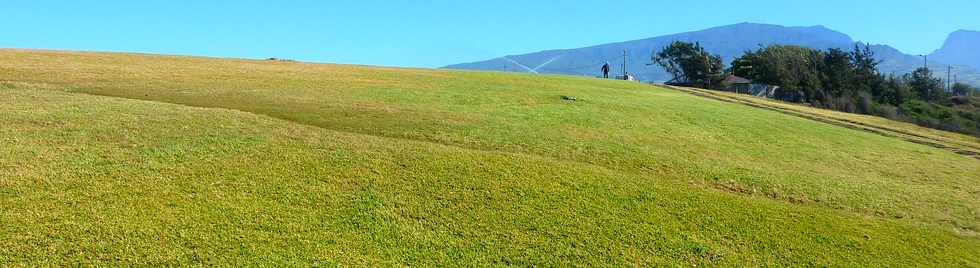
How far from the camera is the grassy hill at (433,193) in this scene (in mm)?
7723

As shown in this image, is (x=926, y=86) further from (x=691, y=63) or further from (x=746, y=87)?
(x=746, y=87)

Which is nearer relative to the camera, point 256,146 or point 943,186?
point 256,146

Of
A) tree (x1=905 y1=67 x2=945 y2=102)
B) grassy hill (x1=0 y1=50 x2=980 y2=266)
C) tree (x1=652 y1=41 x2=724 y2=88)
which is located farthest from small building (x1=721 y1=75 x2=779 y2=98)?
grassy hill (x1=0 y1=50 x2=980 y2=266)

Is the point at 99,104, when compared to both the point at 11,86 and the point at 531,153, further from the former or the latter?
the point at 531,153

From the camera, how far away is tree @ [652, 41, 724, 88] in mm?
99062

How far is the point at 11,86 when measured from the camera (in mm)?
20453

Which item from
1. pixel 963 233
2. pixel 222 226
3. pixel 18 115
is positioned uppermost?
pixel 18 115

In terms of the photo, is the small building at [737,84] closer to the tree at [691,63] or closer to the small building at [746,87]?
the small building at [746,87]

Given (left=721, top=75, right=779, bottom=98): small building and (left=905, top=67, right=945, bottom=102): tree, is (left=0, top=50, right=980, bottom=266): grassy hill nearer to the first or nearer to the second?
(left=721, top=75, right=779, bottom=98): small building

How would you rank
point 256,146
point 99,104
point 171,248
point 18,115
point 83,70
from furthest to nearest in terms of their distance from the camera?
point 83,70 → point 99,104 → point 18,115 → point 256,146 → point 171,248

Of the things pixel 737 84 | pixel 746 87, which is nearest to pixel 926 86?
pixel 737 84

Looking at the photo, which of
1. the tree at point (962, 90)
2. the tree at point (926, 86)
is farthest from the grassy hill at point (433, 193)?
the tree at point (962, 90)

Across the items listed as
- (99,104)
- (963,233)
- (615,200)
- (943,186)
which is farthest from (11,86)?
(943,186)

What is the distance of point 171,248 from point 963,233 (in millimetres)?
12574
